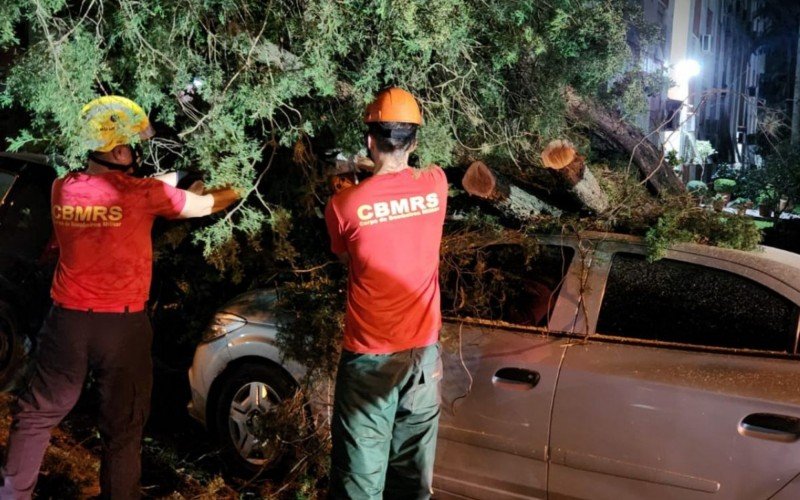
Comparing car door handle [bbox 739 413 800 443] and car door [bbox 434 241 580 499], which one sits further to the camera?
car door [bbox 434 241 580 499]

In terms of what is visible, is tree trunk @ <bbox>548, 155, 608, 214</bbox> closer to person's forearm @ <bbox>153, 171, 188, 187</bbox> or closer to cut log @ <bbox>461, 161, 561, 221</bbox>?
cut log @ <bbox>461, 161, 561, 221</bbox>

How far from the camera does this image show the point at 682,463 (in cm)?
281

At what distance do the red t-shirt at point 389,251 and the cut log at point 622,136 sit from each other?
2.60m

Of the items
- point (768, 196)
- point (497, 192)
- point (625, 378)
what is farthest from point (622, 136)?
point (768, 196)

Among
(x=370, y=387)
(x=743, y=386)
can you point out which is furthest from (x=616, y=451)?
(x=370, y=387)

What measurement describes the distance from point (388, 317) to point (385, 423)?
0.43 meters

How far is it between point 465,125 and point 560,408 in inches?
83.9

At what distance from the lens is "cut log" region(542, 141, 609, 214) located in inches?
146

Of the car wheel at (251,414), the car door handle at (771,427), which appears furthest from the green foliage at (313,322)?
the car door handle at (771,427)

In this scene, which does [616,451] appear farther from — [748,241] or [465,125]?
[465,125]

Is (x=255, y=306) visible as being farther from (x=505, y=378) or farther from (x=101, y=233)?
(x=505, y=378)

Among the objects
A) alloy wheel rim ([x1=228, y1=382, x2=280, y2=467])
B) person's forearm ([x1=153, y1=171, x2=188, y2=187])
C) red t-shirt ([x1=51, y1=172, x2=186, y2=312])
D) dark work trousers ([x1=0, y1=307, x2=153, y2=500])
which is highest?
person's forearm ([x1=153, y1=171, x2=188, y2=187])

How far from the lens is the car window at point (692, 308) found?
2916mm

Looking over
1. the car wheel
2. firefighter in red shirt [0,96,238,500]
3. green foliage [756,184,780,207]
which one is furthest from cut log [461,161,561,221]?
green foliage [756,184,780,207]
